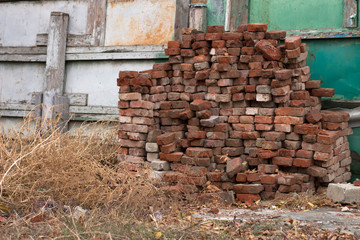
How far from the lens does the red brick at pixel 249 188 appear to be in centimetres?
525

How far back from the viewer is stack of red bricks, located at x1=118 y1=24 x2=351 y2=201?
5430 mm

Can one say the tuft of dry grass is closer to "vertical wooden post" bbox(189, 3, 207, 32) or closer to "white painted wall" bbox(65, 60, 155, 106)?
"white painted wall" bbox(65, 60, 155, 106)

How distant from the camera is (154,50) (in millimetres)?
7344

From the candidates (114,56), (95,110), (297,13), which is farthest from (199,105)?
(95,110)

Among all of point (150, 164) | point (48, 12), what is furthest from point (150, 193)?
point (48, 12)

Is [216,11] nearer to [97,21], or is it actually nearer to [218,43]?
[218,43]

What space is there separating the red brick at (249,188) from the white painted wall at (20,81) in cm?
457

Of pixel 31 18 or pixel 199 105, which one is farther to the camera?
pixel 31 18

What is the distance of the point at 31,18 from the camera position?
849 centimetres

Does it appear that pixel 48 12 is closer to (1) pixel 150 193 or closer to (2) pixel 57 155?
(2) pixel 57 155

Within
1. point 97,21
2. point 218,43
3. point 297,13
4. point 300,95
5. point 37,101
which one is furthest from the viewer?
point 37,101

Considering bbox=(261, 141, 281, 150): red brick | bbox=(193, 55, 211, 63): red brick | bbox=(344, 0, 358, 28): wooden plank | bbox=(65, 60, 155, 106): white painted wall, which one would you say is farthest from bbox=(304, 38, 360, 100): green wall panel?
bbox=(65, 60, 155, 106): white painted wall

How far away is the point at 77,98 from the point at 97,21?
135cm

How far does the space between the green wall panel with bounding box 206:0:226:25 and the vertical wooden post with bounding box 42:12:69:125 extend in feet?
8.43
